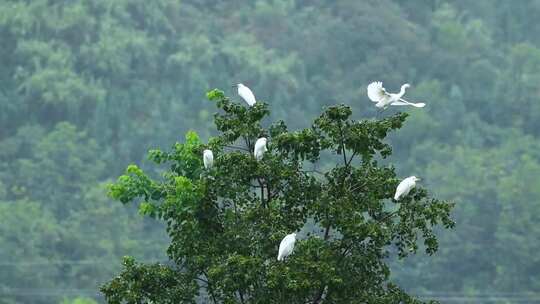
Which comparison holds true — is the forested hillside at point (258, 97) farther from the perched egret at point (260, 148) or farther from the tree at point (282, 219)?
the perched egret at point (260, 148)

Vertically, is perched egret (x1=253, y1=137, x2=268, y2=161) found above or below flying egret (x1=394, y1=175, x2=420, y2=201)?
above

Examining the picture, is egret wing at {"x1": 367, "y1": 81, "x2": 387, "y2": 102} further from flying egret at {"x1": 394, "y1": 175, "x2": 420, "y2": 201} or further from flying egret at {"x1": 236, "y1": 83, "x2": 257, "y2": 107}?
flying egret at {"x1": 394, "y1": 175, "x2": 420, "y2": 201}

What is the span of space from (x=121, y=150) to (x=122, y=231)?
38.2 ft

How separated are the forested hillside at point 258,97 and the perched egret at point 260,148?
129 feet

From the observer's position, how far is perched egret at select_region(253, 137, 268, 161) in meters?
11.9

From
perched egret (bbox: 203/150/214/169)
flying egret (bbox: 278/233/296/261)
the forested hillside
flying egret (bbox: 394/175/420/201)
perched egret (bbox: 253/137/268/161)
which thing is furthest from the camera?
the forested hillside

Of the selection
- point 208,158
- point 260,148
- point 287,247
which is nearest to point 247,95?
point 208,158

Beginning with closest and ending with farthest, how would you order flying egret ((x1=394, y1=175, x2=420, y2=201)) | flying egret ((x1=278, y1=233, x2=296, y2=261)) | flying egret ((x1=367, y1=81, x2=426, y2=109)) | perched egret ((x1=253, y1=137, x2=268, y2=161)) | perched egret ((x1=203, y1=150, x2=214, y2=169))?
flying egret ((x1=278, y1=233, x2=296, y2=261)) → flying egret ((x1=394, y1=175, x2=420, y2=201)) → perched egret ((x1=253, y1=137, x2=268, y2=161)) → perched egret ((x1=203, y1=150, x2=214, y2=169)) → flying egret ((x1=367, y1=81, x2=426, y2=109))

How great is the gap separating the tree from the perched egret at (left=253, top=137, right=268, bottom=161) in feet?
0.12

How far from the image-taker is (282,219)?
1189 cm

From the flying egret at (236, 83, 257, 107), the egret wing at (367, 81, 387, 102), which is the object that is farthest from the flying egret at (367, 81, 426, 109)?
the flying egret at (236, 83, 257, 107)

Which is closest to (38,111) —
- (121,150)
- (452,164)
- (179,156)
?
(121,150)

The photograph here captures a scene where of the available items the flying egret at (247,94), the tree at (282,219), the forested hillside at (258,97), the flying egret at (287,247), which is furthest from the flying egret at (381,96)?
the forested hillside at (258,97)

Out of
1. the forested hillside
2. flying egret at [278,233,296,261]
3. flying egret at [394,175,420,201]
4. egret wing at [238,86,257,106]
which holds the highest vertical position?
the forested hillside
